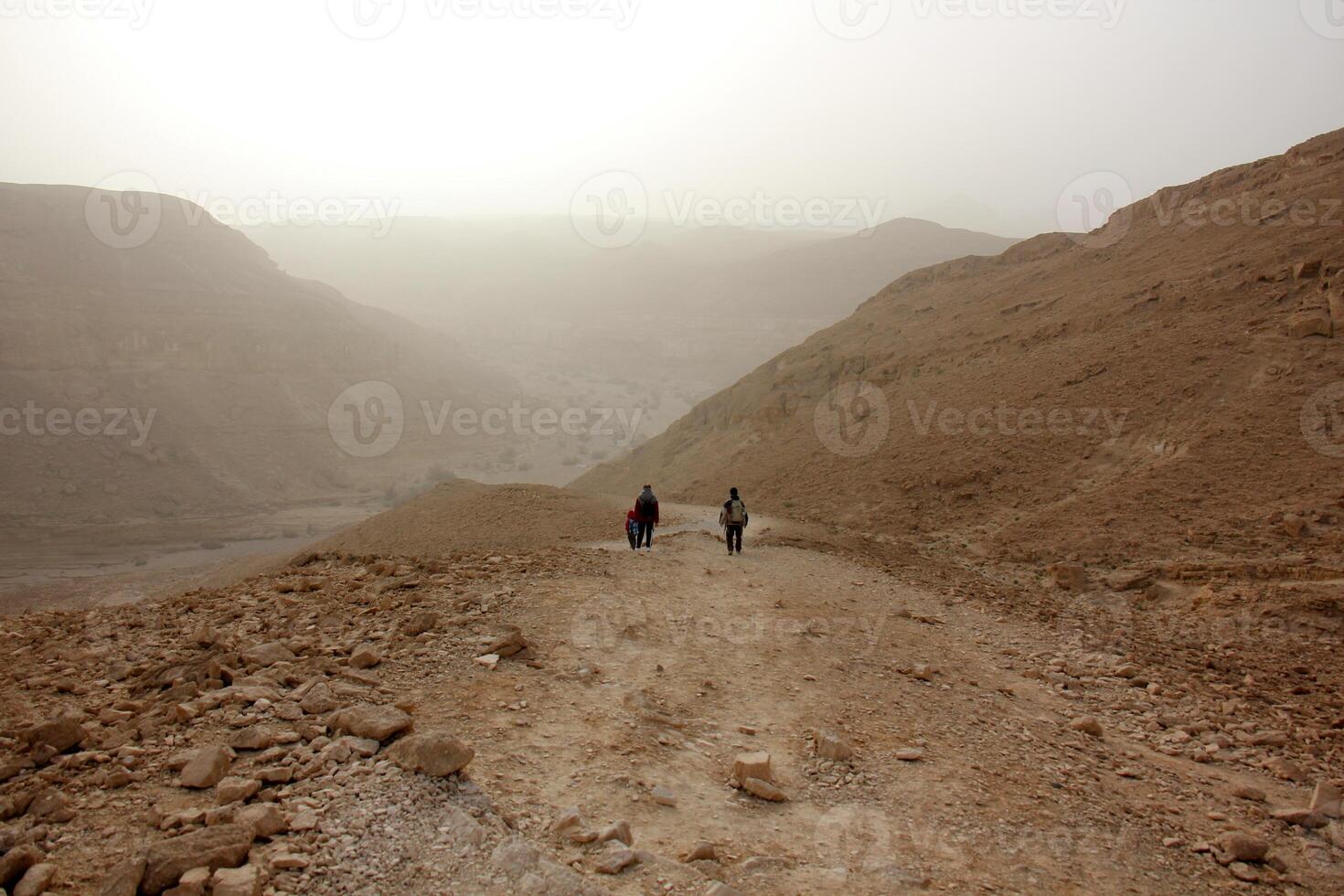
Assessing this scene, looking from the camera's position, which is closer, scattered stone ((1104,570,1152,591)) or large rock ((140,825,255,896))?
large rock ((140,825,255,896))

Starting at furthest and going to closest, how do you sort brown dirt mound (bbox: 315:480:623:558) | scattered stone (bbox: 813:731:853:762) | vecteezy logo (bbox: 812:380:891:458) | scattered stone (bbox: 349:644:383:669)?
vecteezy logo (bbox: 812:380:891:458) → brown dirt mound (bbox: 315:480:623:558) → scattered stone (bbox: 349:644:383:669) → scattered stone (bbox: 813:731:853:762)

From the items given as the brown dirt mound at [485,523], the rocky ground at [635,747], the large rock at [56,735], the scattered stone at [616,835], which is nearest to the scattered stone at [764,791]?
the rocky ground at [635,747]

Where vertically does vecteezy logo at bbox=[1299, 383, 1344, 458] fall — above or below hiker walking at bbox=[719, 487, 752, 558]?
above

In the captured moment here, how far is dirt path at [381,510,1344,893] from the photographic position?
156 inches

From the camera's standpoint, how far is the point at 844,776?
16.0ft

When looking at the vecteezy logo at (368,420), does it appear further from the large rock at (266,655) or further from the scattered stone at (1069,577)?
the large rock at (266,655)

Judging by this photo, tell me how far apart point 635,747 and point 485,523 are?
12.5 m

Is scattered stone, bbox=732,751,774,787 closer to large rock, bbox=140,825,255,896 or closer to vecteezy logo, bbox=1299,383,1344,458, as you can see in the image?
large rock, bbox=140,825,255,896

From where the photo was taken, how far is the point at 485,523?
16719mm

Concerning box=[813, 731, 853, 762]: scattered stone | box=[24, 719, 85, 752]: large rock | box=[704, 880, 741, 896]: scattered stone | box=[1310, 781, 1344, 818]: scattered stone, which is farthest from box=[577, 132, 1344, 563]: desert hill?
box=[24, 719, 85, 752]: large rock

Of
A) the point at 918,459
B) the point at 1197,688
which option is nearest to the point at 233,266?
the point at 918,459

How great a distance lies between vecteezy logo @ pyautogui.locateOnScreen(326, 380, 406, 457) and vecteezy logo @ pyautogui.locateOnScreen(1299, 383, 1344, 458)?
150 feet

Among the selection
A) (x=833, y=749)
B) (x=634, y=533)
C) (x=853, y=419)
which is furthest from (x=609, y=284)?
(x=833, y=749)

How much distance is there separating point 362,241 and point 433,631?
13399 centimetres
